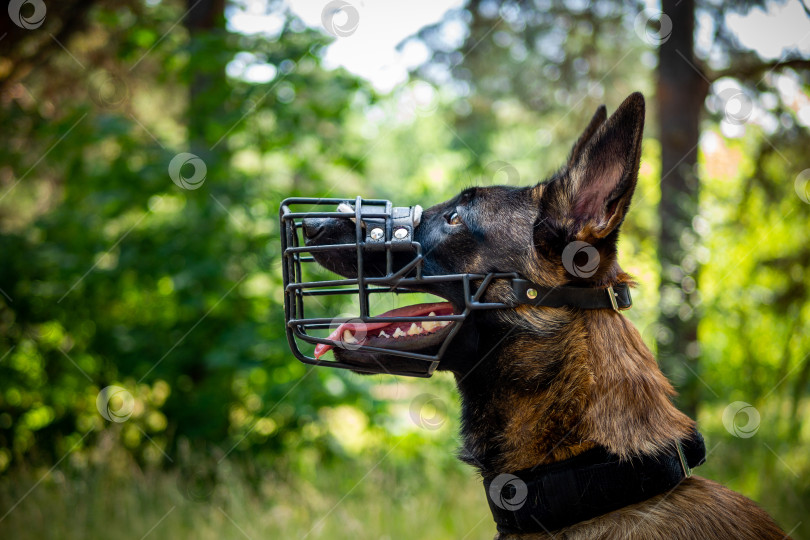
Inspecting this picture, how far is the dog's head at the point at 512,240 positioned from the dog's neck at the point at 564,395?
11 cm

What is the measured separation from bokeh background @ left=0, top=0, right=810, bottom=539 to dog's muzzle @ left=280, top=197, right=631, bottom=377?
2.16 metres

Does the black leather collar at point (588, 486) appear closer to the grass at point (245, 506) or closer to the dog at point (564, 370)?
the dog at point (564, 370)

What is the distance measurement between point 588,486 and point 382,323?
0.88m

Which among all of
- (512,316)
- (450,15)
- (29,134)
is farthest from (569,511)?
Result: (29,134)

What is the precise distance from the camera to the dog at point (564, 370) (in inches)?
71.2

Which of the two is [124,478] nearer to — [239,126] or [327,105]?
[239,126]

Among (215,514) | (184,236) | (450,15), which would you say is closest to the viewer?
(215,514)

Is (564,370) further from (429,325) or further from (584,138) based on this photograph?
(584,138)

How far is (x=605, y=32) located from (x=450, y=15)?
177 centimetres

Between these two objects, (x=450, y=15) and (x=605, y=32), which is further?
(x=605, y=32)

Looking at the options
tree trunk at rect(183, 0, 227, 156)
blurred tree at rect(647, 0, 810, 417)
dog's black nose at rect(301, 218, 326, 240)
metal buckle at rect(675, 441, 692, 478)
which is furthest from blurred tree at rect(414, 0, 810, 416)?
dog's black nose at rect(301, 218, 326, 240)

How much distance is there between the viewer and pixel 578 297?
2.01 meters

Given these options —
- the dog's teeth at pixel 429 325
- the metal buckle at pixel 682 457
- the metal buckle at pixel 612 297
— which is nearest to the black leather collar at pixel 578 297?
the metal buckle at pixel 612 297

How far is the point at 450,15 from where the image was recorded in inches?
221
